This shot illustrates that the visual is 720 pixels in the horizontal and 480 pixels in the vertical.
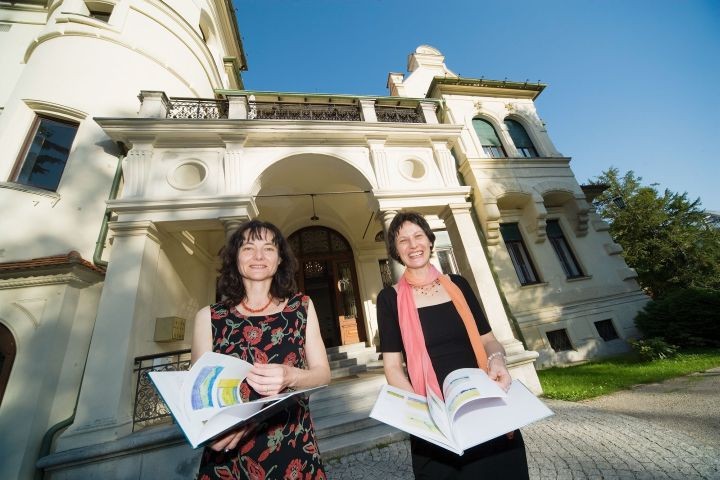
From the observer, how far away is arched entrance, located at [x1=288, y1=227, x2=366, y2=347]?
10.1 metres

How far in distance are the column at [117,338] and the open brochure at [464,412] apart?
515cm

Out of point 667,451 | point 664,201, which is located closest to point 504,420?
point 667,451

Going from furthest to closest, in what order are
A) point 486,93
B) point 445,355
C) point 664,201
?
point 664,201, point 486,93, point 445,355

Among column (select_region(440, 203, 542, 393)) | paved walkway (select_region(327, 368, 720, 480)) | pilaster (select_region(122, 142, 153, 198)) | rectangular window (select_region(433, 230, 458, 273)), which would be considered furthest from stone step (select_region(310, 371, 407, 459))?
rectangular window (select_region(433, 230, 458, 273))

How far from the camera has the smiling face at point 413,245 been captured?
2.02 m

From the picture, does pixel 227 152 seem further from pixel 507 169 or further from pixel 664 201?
pixel 664 201

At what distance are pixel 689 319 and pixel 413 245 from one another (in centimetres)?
1118

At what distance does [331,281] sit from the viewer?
35.6 feet

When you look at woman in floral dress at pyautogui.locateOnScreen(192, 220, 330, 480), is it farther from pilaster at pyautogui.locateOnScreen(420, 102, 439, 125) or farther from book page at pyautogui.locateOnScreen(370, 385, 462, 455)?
pilaster at pyautogui.locateOnScreen(420, 102, 439, 125)

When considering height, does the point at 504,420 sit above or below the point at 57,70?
below

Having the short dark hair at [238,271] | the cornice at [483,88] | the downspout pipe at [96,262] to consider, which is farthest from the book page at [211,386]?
the cornice at [483,88]

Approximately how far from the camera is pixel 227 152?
650cm

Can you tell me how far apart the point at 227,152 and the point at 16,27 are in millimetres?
8519

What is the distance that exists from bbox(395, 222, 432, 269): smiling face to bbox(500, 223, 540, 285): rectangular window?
8951 millimetres
